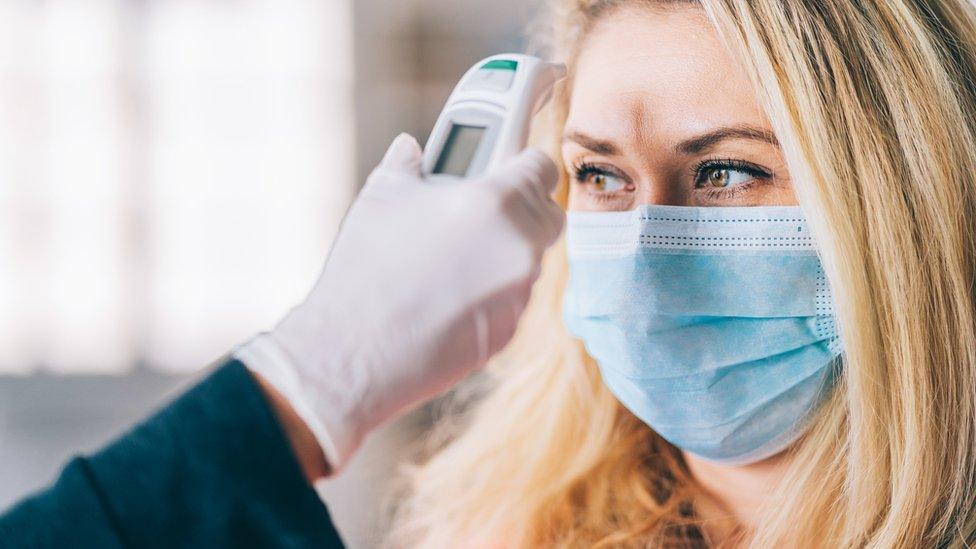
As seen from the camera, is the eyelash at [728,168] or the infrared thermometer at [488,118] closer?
the infrared thermometer at [488,118]

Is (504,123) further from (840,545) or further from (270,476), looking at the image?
(840,545)

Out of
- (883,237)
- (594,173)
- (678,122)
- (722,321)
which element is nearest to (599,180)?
(594,173)

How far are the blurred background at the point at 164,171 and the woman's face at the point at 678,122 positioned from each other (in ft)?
13.5

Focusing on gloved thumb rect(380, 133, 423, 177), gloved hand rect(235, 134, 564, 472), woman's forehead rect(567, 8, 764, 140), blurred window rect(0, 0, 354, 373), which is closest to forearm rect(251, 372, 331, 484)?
gloved hand rect(235, 134, 564, 472)

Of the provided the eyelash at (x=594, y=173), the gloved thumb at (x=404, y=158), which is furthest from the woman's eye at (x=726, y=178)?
the gloved thumb at (x=404, y=158)

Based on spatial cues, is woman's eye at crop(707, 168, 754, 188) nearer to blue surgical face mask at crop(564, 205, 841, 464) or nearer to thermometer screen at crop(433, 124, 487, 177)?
blue surgical face mask at crop(564, 205, 841, 464)

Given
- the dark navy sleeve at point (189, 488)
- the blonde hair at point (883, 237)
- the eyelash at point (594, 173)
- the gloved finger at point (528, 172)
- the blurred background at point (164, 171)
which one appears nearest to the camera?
the dark navy sleeve at point (189, 488)

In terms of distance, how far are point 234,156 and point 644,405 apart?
15.7 feet

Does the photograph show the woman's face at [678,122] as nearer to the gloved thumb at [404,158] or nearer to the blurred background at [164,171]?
the gloved thumb at [404,158]

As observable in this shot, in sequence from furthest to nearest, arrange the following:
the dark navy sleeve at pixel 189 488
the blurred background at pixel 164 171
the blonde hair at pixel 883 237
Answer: the blurred background at pixel 164 171
the blonde hair at pixel 883 237
the dark navy sleeve at pixel 189 488

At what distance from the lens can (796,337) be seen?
1190 mm

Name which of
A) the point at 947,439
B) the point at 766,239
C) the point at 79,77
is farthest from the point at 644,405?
the point at 79,77

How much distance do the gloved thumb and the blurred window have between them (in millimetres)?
4563

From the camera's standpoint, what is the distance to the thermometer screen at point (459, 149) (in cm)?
96
